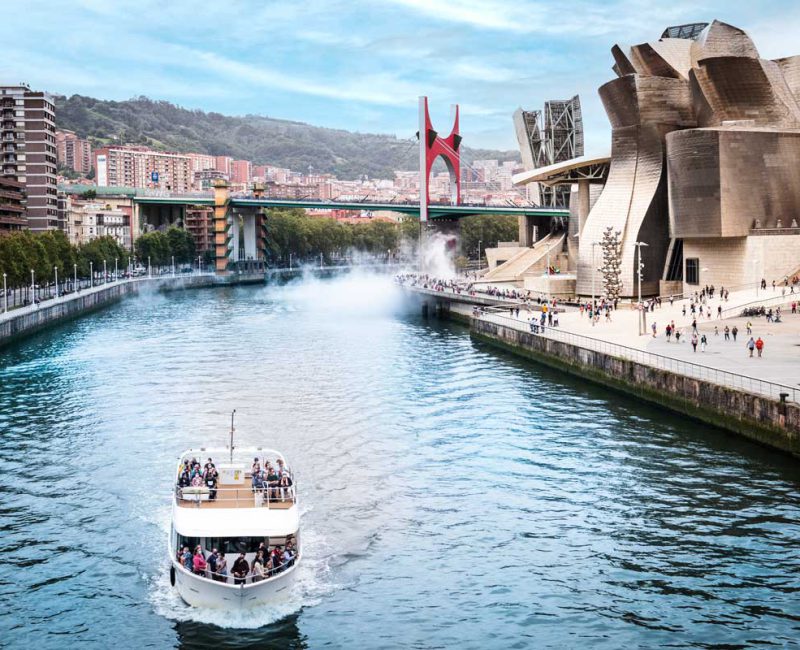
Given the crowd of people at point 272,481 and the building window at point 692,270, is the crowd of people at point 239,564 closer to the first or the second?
the crowd of people at point 272,481

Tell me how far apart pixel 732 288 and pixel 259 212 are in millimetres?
105904

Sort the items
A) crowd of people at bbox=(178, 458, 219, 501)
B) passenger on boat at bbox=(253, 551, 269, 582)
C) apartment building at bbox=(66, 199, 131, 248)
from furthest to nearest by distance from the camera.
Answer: apartment building at bbox=(66, 199, 131, 248) < crowd of people at bbox=(178, 458, 219, 501) < passenger on boat at bbox=(253, 551, 269, 582)

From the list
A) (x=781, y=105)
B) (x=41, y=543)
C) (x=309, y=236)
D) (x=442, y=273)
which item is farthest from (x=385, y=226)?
(x=41, y=543)

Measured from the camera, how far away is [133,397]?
134ft

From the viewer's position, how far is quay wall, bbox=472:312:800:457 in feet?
98.0

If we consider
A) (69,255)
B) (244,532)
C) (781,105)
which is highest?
(781,105)

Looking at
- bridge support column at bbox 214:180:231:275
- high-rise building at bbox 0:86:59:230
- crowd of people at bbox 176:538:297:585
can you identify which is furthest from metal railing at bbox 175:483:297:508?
bridge support column at bbox 214:180:231:275

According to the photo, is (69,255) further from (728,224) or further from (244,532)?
(244,532)

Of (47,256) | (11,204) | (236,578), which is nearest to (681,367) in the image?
(236,578)

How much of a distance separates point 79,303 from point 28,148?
42086 millimetres

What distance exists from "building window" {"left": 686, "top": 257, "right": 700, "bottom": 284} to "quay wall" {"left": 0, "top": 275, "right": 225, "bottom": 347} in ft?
134

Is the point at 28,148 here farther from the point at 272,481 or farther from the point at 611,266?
the point at 272,481

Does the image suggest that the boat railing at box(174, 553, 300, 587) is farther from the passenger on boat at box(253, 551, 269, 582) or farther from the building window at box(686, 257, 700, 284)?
the building window at box(686, 257, 700, 284)

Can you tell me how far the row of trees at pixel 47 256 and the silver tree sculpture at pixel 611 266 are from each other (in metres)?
41.3
